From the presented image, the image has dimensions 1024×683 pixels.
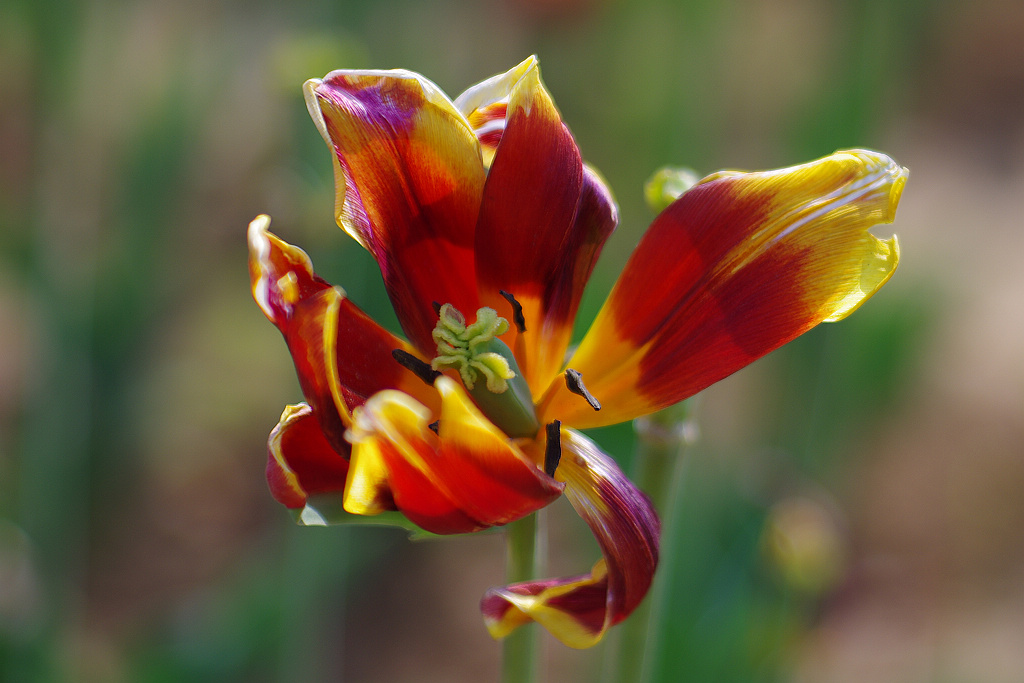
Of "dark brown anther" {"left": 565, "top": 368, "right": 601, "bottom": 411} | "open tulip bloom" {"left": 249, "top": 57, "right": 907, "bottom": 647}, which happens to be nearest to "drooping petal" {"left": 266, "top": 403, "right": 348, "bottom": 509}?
"open tulip bloom" {"left": 249, "top": 57, "right": 907, "bottom": 647}

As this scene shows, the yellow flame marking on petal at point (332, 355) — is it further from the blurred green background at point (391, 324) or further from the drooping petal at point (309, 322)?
the blurred green background at point (391, 324)

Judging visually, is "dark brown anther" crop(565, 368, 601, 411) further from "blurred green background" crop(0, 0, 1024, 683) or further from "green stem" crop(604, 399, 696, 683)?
"blurred green background" crop(0, 0, 1024, 683)

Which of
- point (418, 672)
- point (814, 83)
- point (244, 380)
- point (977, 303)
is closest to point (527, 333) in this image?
point (814, 83)

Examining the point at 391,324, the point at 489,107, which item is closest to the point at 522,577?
the point at 489,107

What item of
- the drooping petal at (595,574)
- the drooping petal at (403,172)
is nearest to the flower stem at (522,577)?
the drooping petal at (595,574)

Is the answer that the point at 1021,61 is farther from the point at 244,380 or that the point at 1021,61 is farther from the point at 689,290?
the point at 689,290
